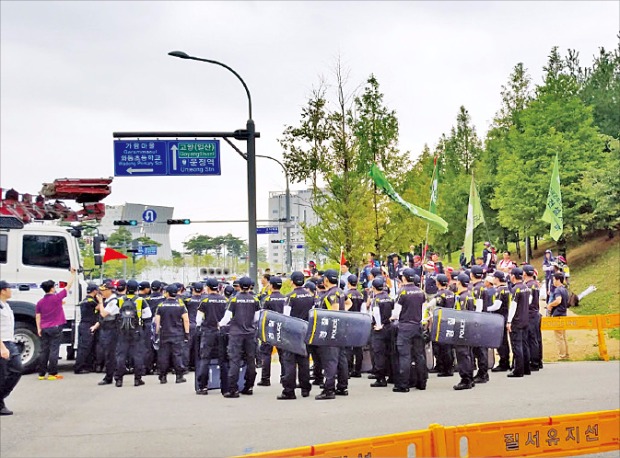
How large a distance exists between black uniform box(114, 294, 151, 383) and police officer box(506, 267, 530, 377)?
6.69 metres

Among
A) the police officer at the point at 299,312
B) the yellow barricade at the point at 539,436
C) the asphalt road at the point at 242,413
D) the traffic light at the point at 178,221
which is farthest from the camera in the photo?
the traffic light at the point at 178,221

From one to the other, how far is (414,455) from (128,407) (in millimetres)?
7185

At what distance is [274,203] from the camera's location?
97625 mm

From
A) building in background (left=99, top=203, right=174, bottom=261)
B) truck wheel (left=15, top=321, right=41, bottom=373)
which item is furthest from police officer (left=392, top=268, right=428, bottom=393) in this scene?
building in background (left=99, top=203, right=174, bottom=261)

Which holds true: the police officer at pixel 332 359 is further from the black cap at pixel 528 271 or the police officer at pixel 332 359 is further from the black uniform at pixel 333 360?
the black cap at pixel 528 271

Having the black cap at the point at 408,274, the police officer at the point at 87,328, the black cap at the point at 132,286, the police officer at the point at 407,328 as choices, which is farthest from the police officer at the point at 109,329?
the black cap at the point at 408,274

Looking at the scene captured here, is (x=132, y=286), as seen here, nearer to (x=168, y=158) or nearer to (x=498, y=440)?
(x=168, y=158)

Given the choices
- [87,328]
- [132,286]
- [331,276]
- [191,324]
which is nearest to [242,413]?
[331,276]

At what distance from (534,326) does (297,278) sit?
198 inches

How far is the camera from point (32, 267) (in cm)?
1523

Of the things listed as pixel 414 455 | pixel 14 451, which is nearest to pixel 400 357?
pixel 14 451

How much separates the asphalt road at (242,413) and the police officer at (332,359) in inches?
10.4

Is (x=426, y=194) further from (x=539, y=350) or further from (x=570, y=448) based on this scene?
(x=570, y=448)

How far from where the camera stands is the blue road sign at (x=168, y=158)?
21438 millimetres
